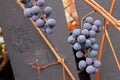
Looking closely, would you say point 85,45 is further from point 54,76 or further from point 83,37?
point 54,76

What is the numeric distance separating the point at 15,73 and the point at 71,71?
0.27 m

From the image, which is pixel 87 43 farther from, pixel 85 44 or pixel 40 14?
pixel 40 14

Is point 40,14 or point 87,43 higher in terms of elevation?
point 40,14

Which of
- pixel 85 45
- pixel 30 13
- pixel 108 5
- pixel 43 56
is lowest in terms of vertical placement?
pixel 43 56

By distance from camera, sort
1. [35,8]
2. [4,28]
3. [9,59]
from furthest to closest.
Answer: [9,59], [4,28], [35,8]

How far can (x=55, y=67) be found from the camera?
1.38 m

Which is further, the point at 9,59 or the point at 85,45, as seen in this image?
the point at 9,59

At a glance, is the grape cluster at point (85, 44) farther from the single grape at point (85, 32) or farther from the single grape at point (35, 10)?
the single grape at point (35, 10)

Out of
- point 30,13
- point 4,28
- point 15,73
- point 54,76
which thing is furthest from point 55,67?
point 30,13

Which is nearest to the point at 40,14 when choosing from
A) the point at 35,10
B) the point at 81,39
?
the point at 35,10

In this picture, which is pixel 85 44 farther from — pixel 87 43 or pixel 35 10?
pixel 35 10

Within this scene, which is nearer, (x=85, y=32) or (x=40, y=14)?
(x=40, y=14)

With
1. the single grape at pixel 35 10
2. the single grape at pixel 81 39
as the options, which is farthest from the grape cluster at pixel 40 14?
the single grape at pixel 81 39

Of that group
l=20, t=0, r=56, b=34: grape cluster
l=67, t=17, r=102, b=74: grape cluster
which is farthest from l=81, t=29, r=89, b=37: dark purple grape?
l=20, t=0, r=56, b=34: grape cluster
